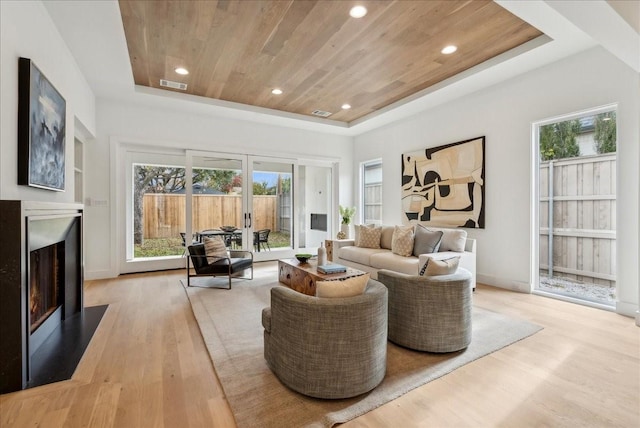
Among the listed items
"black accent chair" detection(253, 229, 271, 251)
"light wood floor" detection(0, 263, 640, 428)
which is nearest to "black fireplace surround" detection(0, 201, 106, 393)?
"light wood floor" detection(0, 263, 640, 428)

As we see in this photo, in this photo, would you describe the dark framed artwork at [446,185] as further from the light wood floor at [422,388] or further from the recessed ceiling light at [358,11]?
the recessed ceiling light at [358,11]

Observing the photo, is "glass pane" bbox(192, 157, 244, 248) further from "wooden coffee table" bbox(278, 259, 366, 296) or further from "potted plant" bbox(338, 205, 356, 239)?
"potted plant" bbox(338, 205, 356, 239)

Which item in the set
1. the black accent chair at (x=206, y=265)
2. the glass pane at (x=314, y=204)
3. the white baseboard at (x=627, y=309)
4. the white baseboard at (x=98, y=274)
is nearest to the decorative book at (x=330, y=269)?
the black accent chair at (x=206, y=265)

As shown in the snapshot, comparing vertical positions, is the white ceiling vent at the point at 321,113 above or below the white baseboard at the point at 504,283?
above

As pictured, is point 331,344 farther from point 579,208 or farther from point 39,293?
point 579,208

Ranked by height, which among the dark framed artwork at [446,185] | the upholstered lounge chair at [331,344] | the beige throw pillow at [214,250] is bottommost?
A: the upholstered lounge chair at [331,344]

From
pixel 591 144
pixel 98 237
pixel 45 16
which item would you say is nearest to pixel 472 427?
pixel 591 144

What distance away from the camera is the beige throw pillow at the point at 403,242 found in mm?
4520

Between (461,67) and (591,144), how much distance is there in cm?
186

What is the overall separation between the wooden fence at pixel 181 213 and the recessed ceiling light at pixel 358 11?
13.7 feet

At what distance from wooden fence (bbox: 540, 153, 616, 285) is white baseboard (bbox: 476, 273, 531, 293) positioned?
0.38 metres

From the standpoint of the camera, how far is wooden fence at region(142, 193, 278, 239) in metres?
5.65

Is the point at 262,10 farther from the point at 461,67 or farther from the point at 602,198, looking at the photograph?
the point at 602,198

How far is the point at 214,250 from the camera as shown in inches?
177
